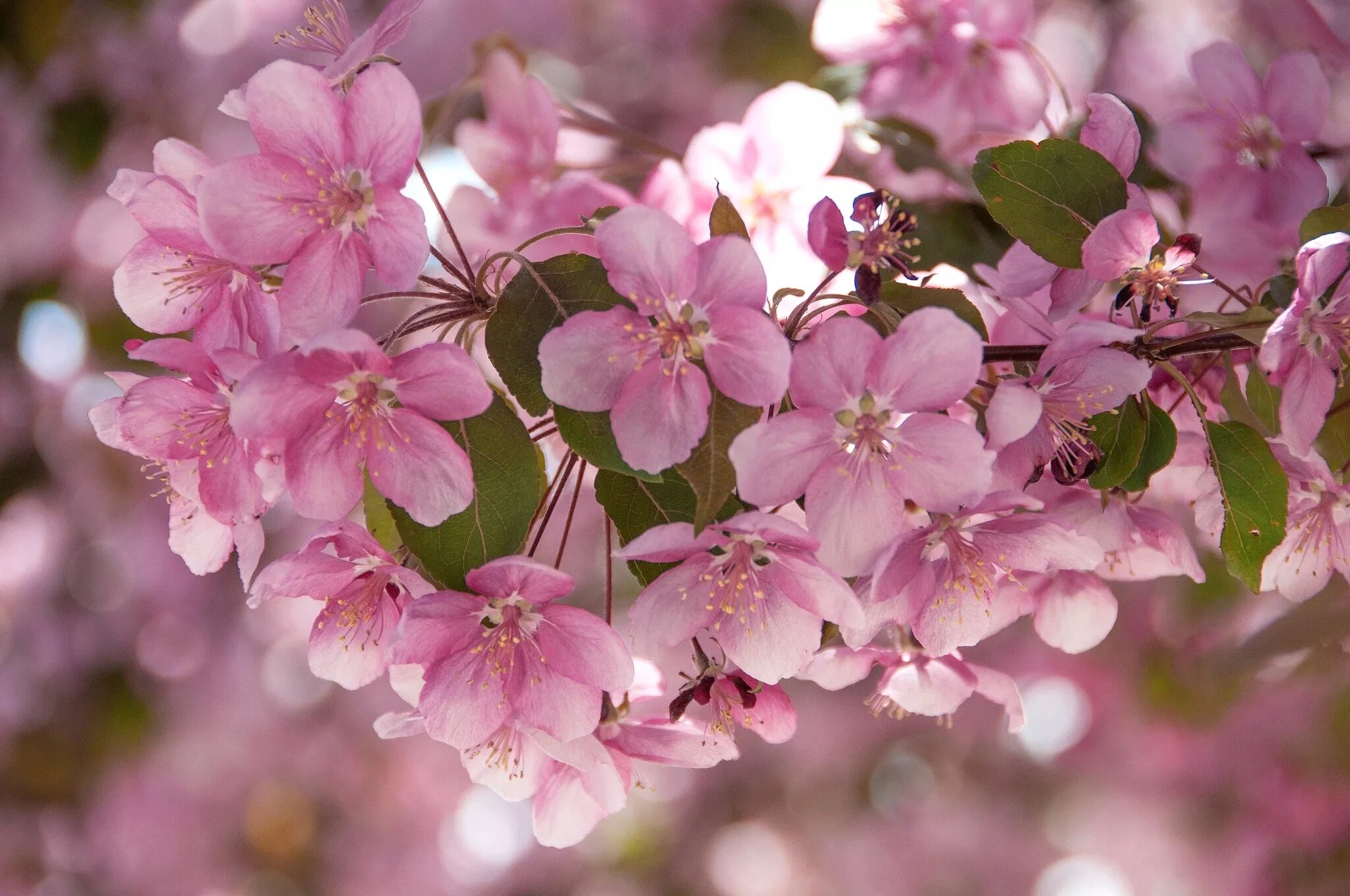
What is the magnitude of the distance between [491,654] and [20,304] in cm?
272

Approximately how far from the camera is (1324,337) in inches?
31.9

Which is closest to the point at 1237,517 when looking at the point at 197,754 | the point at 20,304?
the point at 20,304

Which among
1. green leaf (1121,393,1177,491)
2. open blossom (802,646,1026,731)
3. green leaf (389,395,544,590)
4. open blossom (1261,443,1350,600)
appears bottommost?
open blossom (802,646,1026,731)

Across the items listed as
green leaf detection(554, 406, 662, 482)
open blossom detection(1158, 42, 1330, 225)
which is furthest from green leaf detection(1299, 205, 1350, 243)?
green leaf detection(554, 406, 662, 482)

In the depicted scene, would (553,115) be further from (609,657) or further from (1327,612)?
(1327,612)

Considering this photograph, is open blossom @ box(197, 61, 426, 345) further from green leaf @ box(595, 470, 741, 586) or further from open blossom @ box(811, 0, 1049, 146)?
open blossom @ box(811, 0, 1049, 146)

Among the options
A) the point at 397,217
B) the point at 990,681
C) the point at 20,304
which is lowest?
the point at 20,304

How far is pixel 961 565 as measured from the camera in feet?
2.73

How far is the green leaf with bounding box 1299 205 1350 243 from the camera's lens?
875 mm

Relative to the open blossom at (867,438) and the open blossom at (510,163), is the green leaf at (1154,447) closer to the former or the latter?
the open blossom at (867,438)

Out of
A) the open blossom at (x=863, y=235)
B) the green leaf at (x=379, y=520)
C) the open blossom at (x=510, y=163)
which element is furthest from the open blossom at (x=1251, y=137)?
the green leaf at (x=379, y=520)

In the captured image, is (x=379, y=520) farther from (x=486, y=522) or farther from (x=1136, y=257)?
(x=1136, y=257)

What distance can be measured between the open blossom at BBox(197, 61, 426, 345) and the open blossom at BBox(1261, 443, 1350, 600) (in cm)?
76

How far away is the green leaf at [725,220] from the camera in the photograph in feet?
2.64
